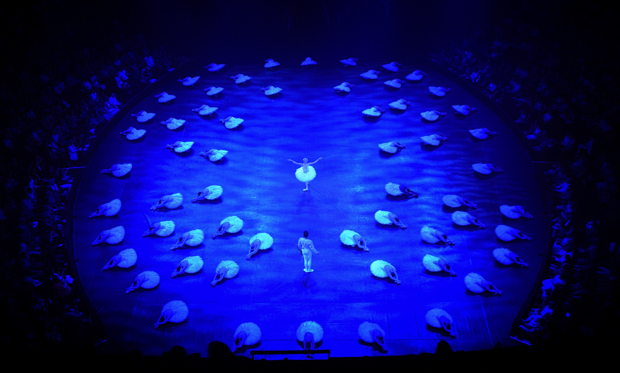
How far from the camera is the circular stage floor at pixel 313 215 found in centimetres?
678

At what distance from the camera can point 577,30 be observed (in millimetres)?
8977

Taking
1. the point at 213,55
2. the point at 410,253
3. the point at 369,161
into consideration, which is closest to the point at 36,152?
the point at 213,55

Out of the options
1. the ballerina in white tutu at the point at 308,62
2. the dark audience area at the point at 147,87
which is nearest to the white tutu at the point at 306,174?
the dark audience area at the point at 147,87

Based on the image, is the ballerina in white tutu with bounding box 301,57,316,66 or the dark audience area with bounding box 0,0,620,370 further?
the ballerina in white tutu with bounding box 301,57,316,66

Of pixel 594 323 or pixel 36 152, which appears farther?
pixel 36 152

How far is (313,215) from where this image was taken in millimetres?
8289

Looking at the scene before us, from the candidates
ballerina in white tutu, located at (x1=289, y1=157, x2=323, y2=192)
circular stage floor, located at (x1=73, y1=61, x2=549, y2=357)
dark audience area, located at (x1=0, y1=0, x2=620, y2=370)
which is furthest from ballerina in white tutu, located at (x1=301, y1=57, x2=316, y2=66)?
ballerina in white tutu, located at (x1=289, y1=157, x2=323, y2=192)

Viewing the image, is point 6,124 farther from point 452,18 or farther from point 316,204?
point 452,18

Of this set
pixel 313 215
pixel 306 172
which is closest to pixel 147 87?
pixel 306 172

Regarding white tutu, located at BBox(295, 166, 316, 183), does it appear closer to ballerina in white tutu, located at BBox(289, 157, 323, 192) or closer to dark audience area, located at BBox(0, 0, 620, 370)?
ballerina in white tutu, located at BBox(289, 157, 323, 192)

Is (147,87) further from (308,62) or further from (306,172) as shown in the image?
(306,172)

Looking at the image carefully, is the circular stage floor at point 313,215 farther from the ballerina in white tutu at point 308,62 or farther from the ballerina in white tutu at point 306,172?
the ballerina in white tutu at point 308,62

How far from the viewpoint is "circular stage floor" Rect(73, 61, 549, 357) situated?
6.78 metres

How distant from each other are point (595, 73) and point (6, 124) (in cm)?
1255
